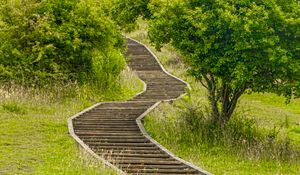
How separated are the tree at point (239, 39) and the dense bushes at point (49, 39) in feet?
25.3

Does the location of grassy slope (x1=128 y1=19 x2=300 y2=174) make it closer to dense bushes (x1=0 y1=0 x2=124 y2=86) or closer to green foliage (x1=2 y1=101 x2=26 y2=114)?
green foliage (x1=2 y1=101 x2=26 y2=114)

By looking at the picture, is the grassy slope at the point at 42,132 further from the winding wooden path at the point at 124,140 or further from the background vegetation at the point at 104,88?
the winding wooden path at the point at 124,140

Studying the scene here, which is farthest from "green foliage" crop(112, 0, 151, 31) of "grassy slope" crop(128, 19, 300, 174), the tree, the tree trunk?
the tree trunk

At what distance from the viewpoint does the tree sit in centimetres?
1353

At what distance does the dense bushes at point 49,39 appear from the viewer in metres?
21.3

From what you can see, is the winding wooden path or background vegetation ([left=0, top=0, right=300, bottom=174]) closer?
the winding wooden path

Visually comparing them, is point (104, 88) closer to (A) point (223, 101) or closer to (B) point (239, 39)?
(A) point (223, 101)

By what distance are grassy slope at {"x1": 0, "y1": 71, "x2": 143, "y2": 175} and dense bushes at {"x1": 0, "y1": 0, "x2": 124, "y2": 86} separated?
1.04 meters

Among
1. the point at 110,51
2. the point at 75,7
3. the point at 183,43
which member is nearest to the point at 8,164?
the point at 183,43

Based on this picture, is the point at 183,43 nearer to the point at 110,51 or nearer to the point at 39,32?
the point at 39,32

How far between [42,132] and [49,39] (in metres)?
7.30

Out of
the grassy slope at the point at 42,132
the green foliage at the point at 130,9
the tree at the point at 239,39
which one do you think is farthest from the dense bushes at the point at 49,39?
the tree at the point at 239,39

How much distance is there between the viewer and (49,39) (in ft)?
70.5

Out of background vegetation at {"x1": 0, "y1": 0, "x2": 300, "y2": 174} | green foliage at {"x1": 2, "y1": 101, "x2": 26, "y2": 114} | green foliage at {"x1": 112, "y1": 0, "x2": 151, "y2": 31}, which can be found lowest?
green foliage at {"x1": 2, "y1": 101, "x2": 26, "y2": 114}
